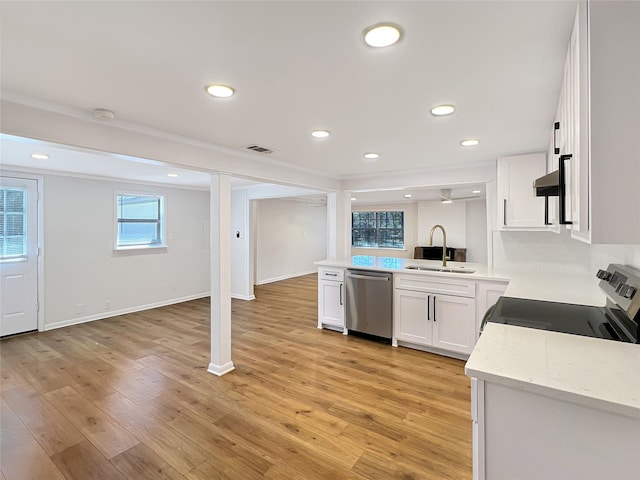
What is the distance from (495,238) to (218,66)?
3486mm

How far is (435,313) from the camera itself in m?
3.50

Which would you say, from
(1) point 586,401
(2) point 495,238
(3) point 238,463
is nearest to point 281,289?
(2) point 495,238

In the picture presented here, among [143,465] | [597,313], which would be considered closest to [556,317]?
[597,313]

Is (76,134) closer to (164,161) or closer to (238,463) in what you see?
(164,161)

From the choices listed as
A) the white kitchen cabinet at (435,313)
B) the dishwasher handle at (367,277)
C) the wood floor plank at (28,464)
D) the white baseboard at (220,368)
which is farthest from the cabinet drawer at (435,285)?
the wood floor plank at (28,464)

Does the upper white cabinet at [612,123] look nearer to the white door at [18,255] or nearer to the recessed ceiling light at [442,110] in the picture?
the recessed ceiling light at [442,110]

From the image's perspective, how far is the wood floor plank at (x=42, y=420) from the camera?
83.3 inches

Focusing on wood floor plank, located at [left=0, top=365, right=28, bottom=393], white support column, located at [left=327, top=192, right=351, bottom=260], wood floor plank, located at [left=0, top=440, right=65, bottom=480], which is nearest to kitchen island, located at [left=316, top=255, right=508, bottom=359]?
white support column, located at [left=327, top=192, right=351, bottom=260]

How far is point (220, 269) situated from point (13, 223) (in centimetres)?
342

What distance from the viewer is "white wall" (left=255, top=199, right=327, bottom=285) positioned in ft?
25.8

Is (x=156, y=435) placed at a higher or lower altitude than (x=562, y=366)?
lower

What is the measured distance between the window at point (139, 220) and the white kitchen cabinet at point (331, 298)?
336 cm

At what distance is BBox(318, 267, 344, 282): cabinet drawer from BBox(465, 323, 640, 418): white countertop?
2.85 meters

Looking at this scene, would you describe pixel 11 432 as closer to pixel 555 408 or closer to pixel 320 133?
pixel 320 133
